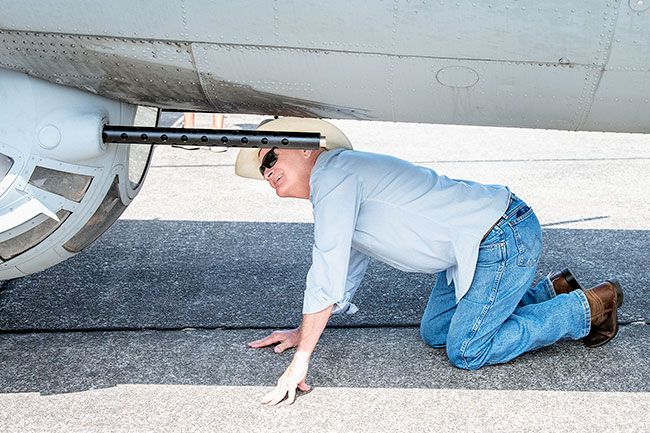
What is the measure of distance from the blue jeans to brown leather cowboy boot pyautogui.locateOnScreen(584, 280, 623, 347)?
0.07 metres


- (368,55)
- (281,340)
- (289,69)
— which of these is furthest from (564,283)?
(289,69)

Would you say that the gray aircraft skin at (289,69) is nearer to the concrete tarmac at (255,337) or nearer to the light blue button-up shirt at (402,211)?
the light blue button-up shirt at (402,211)

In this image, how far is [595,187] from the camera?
653 cm

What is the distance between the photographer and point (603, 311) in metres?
3.96

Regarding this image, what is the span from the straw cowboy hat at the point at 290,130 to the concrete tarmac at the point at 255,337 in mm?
733

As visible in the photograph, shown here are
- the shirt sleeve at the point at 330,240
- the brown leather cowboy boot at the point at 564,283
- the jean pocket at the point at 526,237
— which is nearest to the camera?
the shirt sleeve at the point at 330,240

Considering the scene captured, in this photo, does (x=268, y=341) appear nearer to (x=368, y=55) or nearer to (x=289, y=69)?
(x=289, y=69)

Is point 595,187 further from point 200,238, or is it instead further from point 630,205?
point 200,238

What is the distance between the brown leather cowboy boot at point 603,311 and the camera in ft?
13.0

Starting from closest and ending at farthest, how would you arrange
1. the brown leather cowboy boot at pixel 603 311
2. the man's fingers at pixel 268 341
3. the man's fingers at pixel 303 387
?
the man's fingers at pixel 303 387
the brown leather cowboy boot at pixel 603 311
the man's fingers at pixel 268 341

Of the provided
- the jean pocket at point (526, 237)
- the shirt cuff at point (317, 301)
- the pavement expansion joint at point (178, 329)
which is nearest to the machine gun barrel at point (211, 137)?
the shirt cuff at point (317, 301)

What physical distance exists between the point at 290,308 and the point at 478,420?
124 centimetres

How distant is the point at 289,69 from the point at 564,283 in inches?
62.3

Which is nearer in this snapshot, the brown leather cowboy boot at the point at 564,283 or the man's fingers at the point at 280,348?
the man's fingers at the point at 280,348
